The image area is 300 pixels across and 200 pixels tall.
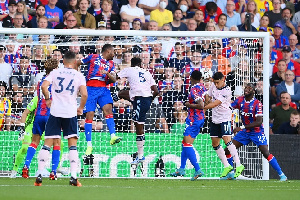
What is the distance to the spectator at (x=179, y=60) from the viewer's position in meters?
18.0

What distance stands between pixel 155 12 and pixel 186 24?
91cm

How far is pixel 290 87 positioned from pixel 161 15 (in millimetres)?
4018

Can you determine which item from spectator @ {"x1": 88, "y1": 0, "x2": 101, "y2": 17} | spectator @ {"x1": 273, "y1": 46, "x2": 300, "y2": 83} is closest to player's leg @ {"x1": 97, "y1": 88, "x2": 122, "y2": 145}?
spectator @ {"x1": 88, "y1": 0, "x2": 101, "y2": 17}

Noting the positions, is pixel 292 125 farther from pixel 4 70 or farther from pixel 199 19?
pixel 4 70

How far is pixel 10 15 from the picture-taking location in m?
19.8

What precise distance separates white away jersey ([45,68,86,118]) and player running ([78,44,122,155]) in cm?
310

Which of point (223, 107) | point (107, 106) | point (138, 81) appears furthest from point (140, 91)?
point (223, 107)

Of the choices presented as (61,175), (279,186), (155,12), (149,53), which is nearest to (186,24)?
(155,12)

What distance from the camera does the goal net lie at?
17.0 m

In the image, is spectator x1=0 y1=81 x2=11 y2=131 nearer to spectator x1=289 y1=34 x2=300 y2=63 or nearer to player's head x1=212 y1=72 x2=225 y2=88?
player's head x1=212 y1=72 x2=225 y2=88

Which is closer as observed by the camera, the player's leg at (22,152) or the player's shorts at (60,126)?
the player's shorts at (60,126)

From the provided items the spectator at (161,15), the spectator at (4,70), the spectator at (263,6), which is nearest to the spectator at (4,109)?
the spectator at (4,70)

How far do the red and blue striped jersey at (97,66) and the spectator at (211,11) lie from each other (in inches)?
273

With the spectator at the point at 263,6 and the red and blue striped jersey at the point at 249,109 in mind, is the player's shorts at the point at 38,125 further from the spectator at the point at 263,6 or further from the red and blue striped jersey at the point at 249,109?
the spectator at the point at 263,6
